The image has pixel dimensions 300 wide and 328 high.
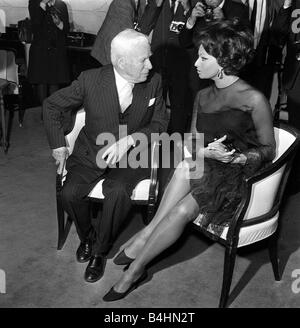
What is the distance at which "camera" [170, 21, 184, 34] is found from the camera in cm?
439

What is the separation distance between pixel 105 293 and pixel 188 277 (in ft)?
1.64

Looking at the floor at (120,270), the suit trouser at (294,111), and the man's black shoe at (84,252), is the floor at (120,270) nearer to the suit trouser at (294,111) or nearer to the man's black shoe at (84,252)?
the man's black shoe at (84,252)

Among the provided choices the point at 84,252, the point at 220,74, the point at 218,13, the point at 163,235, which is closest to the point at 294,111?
the point at 218,13

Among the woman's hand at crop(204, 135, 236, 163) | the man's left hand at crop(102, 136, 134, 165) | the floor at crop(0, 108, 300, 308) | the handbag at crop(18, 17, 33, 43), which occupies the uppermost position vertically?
the handbag at crop(18, 17, 33, 43)

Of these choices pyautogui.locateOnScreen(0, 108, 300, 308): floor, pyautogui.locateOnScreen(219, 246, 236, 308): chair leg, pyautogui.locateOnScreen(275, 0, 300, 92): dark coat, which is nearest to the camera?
pyautogui.locateOnScreen(219, 246, 236, 308): chair leg

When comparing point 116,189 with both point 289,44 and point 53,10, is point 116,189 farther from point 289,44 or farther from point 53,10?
point 53,10

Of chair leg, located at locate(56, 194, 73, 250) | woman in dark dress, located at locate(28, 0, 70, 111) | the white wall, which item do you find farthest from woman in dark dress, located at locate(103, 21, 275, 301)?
the white wall

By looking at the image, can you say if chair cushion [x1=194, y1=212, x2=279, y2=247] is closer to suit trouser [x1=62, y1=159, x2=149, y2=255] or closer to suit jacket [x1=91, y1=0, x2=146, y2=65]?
suit trouser [x1=62, y1=159, x2=149, y2=255]

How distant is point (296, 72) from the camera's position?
3986 millimetres

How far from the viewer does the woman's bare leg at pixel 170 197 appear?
106 inches

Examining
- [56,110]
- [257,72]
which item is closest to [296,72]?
[257,72]

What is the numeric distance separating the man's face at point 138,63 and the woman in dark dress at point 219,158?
0.30 metres

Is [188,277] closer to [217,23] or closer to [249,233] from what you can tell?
[249,233]

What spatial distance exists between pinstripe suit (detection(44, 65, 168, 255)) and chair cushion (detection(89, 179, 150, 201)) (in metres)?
0.03
